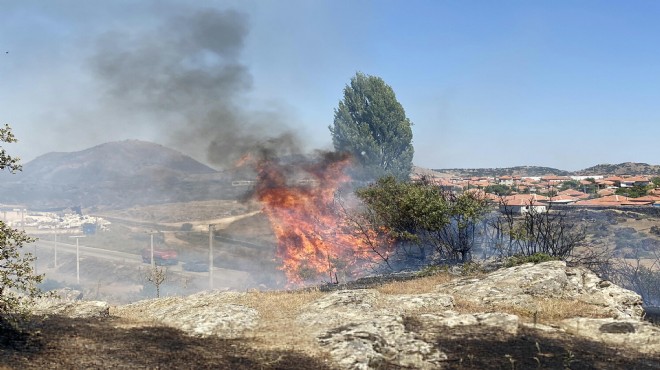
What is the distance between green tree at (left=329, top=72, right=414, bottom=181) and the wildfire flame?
15078 millimetres

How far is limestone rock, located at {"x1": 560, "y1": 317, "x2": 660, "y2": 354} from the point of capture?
13462mm

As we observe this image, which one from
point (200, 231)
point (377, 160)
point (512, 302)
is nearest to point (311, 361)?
point (512, 302)

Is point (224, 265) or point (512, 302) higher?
point (512, 302)

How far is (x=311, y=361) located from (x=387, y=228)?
907 inches

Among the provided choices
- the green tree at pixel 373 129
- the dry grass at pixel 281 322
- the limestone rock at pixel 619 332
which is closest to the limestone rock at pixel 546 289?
the limestone rock at pixel 619 332

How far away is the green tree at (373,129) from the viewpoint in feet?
203

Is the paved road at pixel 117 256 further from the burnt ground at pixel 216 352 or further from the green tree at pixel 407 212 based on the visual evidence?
the burnt ground at pixel 216 352

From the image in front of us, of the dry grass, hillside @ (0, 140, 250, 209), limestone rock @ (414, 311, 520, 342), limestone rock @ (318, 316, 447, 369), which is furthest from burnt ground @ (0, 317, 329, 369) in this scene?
hillside @ (0, 140, 250, 209)

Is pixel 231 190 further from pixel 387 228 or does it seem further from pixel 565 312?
pixel 565 312

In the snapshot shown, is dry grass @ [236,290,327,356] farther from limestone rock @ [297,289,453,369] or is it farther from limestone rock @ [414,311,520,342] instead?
limestone rock @ [414,311,520,342]

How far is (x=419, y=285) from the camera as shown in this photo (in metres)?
21.4

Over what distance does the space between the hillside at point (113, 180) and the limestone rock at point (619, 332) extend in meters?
97.7

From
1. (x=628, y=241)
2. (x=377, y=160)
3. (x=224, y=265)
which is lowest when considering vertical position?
(x=224, y=265)

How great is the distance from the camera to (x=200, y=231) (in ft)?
269
